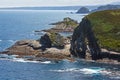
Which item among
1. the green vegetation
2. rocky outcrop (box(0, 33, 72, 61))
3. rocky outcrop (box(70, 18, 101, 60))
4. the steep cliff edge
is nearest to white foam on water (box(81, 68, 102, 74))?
the steep cliff edge

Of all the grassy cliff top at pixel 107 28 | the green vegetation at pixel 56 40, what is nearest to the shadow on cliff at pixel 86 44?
the grassy cliff top at pixel 107 28

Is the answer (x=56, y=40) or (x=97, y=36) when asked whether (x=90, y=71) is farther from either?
(x=56, y=40)

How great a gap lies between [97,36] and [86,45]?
703 centimetres

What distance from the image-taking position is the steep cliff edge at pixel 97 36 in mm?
154125

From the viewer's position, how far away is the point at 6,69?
135 m

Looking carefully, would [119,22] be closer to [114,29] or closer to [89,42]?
[114,29]

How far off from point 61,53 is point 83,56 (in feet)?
29.0

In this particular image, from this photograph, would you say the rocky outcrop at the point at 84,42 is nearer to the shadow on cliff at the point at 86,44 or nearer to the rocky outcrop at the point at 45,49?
the shadow on cliff at the point at 86,44

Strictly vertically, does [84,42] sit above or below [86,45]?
above

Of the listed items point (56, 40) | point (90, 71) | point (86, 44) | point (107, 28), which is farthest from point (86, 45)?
point (90, 71)

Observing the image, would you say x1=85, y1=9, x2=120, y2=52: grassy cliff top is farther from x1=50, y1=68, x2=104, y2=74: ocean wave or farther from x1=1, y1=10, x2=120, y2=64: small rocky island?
x1=50, y1=68, x2=104, y2=74: ocean wave

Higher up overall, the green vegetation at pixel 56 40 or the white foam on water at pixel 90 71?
the green vegetation at pixel 56 40

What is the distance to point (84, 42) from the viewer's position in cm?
16150

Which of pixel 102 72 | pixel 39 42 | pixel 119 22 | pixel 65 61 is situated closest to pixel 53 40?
pixel 39 42
